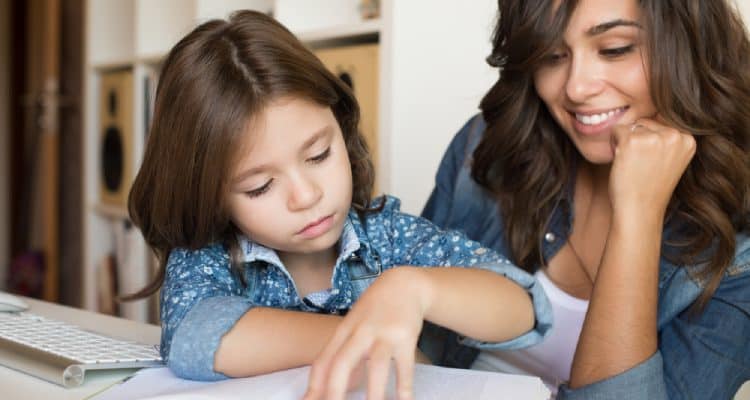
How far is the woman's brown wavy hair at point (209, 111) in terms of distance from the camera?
2.72 ft

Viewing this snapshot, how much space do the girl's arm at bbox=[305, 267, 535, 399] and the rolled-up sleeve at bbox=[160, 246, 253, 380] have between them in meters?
0.18

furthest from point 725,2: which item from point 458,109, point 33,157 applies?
point 33,157

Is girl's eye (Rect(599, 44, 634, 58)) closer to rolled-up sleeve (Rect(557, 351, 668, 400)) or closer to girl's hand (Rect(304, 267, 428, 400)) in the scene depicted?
rolled-up sleeve (Rect(557, 351, 668, 400))

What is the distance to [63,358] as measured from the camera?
2.39ft

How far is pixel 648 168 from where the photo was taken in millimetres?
959

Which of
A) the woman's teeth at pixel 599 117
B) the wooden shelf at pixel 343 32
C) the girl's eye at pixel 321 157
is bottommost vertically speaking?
the girl's eye at pixel 321 157

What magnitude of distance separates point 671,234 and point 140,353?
2.38 ft

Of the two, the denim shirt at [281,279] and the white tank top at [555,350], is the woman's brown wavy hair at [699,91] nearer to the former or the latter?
the white tank top at [555,350]

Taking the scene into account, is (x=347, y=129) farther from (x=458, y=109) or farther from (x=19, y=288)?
(x=19, y=288)

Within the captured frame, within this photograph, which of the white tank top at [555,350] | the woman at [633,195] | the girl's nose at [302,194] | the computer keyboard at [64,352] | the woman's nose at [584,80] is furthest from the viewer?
the white tank top at [555,350]

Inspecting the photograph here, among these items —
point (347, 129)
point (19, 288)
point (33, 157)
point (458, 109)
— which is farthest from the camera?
point (33, 157)

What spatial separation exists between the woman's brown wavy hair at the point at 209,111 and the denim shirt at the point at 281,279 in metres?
0.03

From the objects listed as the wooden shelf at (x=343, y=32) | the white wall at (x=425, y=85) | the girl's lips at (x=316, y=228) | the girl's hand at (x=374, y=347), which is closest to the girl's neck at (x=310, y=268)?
the girl's lips at (x=316, y=228)

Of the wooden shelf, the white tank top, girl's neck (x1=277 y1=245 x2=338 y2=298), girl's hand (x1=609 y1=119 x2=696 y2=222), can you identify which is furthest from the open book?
the wooden shelf
